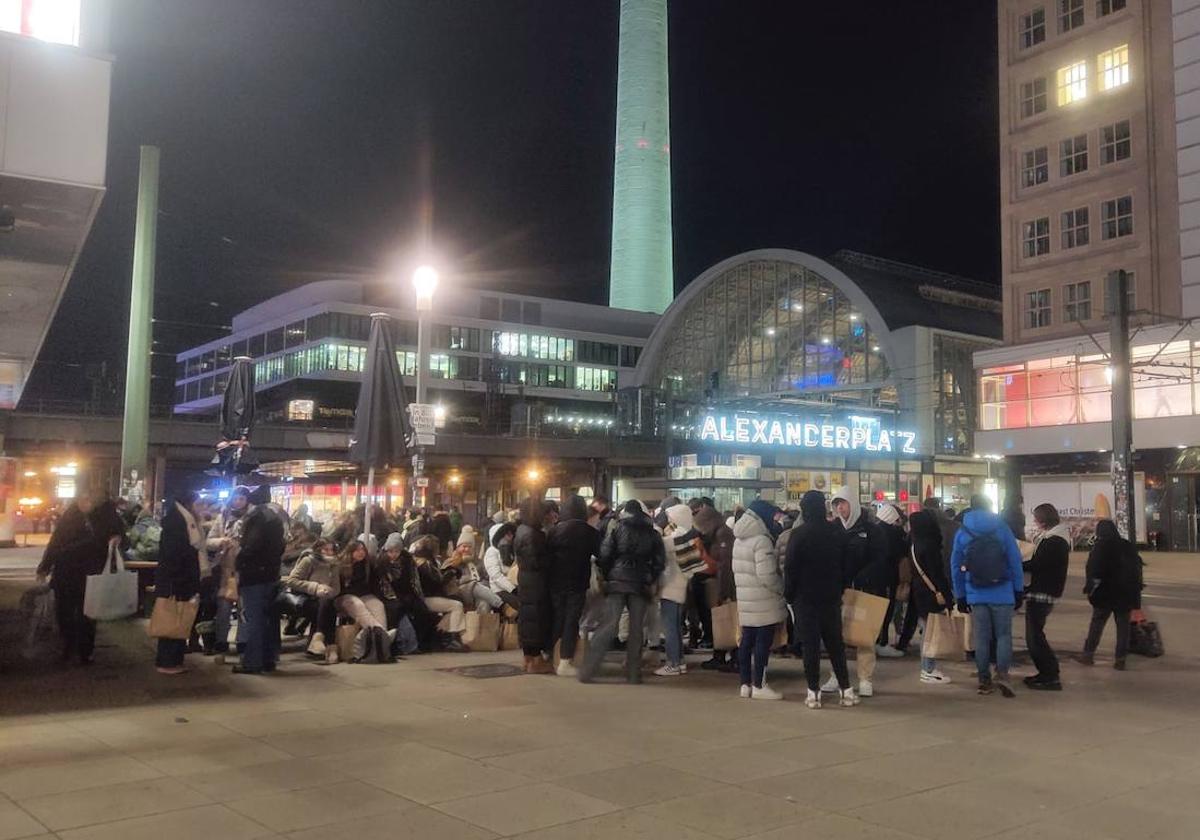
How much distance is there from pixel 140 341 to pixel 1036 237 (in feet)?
114

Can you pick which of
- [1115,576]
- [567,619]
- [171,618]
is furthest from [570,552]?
[1115,576]

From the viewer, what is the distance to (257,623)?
9.99 metres

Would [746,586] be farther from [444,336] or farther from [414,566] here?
[444,336]

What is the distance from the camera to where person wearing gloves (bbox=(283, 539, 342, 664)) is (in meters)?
A: 11.1

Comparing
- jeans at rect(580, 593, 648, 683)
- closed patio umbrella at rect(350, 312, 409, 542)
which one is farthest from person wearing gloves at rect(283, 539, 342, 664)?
jeans at rect(580, 593, 648, 683)

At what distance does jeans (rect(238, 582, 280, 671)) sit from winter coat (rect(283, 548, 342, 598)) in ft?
3.25

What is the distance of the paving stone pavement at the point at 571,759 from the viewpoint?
212 inches

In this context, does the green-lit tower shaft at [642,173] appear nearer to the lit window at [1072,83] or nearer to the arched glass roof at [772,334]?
the arched glass roof at [772,334]

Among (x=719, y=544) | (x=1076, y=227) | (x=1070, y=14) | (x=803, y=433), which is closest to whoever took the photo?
(x=719, y=544)

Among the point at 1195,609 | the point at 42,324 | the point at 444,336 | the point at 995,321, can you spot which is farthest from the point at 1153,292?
the point at 444,336

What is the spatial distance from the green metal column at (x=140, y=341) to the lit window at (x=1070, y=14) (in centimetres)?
3572

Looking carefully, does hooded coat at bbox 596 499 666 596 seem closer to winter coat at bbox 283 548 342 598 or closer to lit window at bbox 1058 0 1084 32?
winter coat at bbox 283 548 342 598

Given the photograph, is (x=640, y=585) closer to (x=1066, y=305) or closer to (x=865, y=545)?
(x=865, y=545)

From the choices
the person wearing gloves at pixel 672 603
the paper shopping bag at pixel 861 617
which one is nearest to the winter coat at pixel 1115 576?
the paper shopping bag at pixel 861 617
